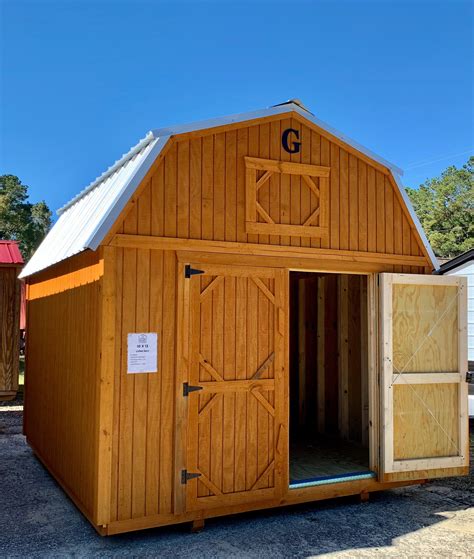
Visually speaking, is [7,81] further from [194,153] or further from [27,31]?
[194,153]

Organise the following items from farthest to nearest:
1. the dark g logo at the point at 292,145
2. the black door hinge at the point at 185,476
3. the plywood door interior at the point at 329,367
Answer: the plywood door interior at the point at 329,367 → the dark g logo at the point at 292,145 → the black door hinge at the point at 185,476

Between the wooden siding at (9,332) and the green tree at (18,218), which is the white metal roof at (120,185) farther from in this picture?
the green tree at (18,218)

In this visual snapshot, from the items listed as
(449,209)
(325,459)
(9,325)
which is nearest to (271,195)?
(325,459)

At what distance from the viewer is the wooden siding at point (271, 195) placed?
5.08m

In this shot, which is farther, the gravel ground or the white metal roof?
the white metal roof

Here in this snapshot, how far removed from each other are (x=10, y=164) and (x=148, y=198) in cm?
3082

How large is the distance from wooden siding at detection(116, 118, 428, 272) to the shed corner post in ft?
1.56

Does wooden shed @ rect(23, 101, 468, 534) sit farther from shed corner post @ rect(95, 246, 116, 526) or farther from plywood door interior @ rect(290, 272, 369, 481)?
plywood door interior @ rect(290, 272, 369, 481)

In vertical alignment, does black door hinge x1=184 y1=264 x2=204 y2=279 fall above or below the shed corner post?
above

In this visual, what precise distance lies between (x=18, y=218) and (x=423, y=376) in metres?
27.6

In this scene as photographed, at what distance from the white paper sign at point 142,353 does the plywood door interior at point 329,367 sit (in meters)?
2.68

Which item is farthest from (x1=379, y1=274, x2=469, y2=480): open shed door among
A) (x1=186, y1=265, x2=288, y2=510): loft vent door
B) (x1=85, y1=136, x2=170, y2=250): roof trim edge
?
(x1=85, y1=136, x2=170, y2=250): roof trim edge

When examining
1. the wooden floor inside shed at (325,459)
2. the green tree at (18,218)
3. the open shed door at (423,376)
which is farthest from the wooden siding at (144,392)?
the green tree at (18,218)

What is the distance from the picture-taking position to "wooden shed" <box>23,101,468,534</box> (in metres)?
4.80
